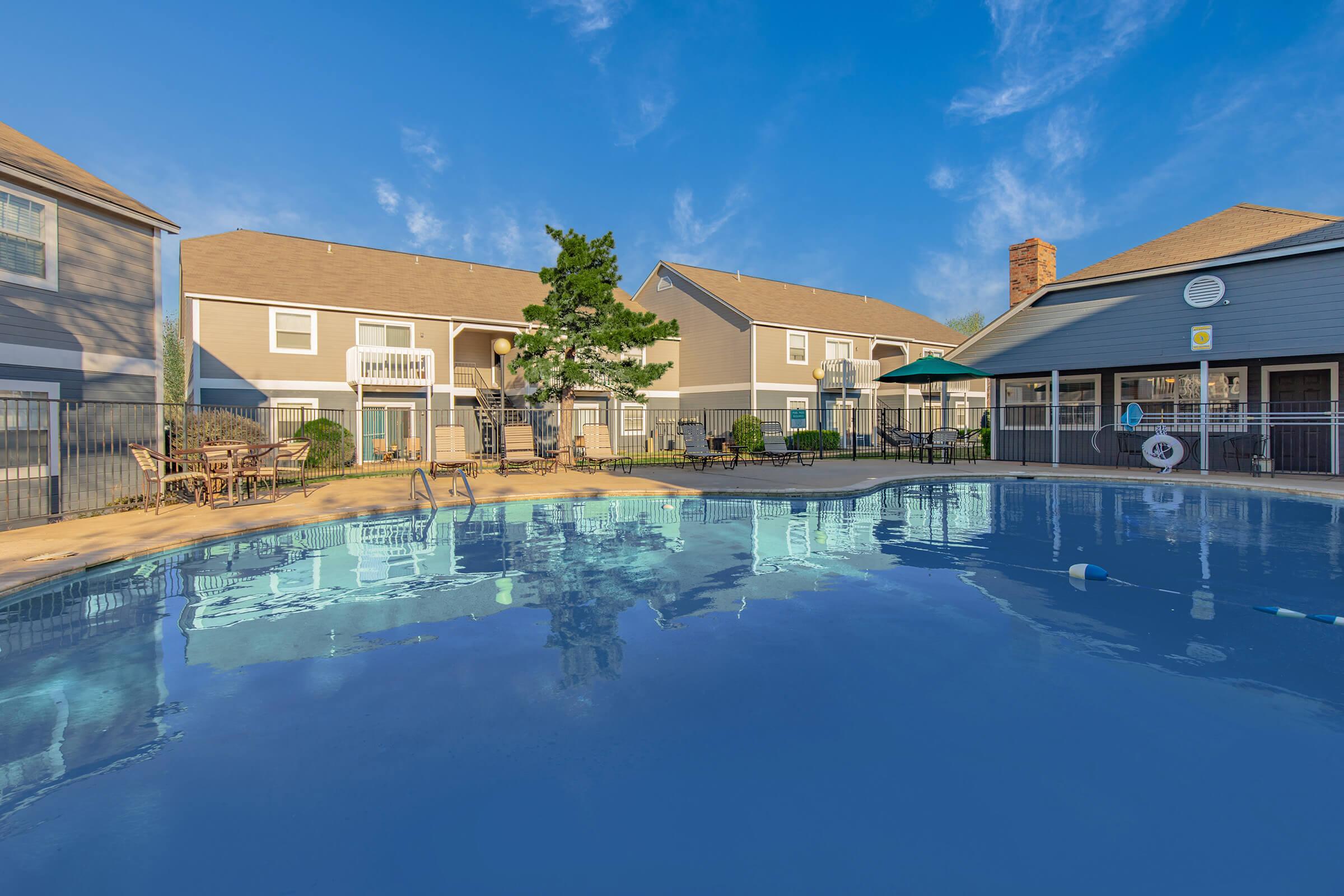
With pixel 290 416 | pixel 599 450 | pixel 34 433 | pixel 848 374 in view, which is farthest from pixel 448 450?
pixel 848 374

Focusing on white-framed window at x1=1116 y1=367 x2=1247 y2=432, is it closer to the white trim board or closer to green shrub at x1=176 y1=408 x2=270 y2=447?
green shrub at x1=176 y1=408 x2=270 y2=447

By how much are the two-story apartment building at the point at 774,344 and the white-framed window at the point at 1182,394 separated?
6.78 m

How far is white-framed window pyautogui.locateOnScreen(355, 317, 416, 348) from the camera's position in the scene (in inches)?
856

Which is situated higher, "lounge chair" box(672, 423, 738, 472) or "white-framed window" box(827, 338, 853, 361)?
"white-framed window" box(827, 338, 853, 361)

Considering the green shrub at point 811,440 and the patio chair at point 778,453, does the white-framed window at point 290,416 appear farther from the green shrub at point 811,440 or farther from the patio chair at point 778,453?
the green shrub at point 811,440

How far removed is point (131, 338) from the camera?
11.3 m

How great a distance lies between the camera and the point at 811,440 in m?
24.7

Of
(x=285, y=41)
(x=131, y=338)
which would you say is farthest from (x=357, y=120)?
(x=131, y=338)

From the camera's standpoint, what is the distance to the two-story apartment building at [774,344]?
26.5 m

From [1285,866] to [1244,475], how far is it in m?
16.6

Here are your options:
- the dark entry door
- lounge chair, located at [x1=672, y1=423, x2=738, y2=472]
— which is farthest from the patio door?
the dark entry door

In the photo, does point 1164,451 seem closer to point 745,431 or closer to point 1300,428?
point 1300,428

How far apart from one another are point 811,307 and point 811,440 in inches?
337

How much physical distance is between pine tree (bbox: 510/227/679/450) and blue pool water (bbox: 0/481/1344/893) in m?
13.4
